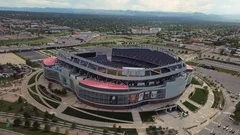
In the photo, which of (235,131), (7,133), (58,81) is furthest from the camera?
(58,81)

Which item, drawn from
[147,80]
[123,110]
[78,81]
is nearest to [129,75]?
[147,80]

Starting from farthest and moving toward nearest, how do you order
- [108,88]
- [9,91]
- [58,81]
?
[58,81] → [9,91] → [108,88]

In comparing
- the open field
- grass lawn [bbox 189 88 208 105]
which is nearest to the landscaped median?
grass lawn [bbox 189 88 208 105]

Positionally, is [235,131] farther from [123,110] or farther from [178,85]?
[123,110]

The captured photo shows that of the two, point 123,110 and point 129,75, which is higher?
point 129,75

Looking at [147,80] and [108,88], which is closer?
[108,88]

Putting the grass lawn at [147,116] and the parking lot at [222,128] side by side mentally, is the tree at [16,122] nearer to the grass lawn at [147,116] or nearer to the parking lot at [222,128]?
the grass lawn at [147,116]
